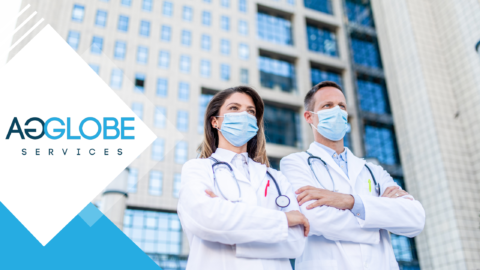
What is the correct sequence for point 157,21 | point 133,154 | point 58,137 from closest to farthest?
point 58,137, point 133,154, point 157,21

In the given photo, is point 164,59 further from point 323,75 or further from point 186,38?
point 323,75

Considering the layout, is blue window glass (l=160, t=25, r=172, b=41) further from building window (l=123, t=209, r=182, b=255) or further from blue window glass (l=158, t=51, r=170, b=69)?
building window (l=123, t=209, r=182, b=255)

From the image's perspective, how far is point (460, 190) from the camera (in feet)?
26.4

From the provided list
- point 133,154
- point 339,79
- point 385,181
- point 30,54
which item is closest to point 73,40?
point 30,54

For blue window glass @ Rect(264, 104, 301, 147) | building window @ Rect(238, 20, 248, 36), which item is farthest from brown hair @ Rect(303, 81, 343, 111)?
building window @ Rect(238, 20, 248, 36)

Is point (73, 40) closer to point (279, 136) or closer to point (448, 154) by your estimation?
point (279, 136)

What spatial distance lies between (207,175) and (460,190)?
7143 millimetres

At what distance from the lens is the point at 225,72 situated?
29.6m

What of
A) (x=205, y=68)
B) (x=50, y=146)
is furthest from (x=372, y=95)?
(x=50, y=146)

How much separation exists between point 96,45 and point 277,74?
1266cm

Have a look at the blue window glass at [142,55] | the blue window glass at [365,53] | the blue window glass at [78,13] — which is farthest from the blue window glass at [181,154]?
the blue window glass at [365,53]

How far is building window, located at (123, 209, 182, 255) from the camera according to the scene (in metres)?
24.2

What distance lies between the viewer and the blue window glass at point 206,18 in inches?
1218

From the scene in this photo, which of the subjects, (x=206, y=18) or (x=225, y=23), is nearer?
(x=206, y=18)
